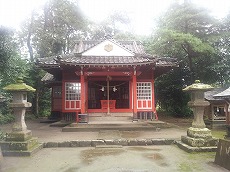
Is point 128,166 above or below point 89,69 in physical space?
below

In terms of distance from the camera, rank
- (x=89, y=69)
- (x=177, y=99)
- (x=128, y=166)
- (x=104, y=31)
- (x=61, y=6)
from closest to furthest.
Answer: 1. (x=128, y=166)
2. (x=89, y=69)
3. (x=177, y=99)
4. (x=61, y=6)
5. (x=104, y=31)

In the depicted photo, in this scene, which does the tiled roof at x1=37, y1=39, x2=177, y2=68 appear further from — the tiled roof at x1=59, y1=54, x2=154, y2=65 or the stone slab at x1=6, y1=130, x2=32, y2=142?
the stone slab at x1=6, y1=130, x2=32, y2=142

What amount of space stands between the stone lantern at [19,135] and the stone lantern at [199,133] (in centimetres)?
571

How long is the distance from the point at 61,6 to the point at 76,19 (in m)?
2.22

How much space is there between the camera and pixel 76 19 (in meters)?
27.7

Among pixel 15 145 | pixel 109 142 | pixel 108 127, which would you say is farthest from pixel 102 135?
pixel 15 145

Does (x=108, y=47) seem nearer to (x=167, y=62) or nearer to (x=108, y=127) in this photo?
(x=167, y=62)

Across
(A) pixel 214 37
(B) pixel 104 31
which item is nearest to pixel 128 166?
(A) pixel 214 37

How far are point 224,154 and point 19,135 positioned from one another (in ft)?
22.1

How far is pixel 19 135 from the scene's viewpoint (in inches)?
328

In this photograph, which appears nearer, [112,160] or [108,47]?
[112,160]

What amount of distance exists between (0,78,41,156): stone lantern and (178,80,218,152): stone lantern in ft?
18.7

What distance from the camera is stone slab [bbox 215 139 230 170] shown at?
611 cm

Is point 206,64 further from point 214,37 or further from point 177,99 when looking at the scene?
point 177,99
